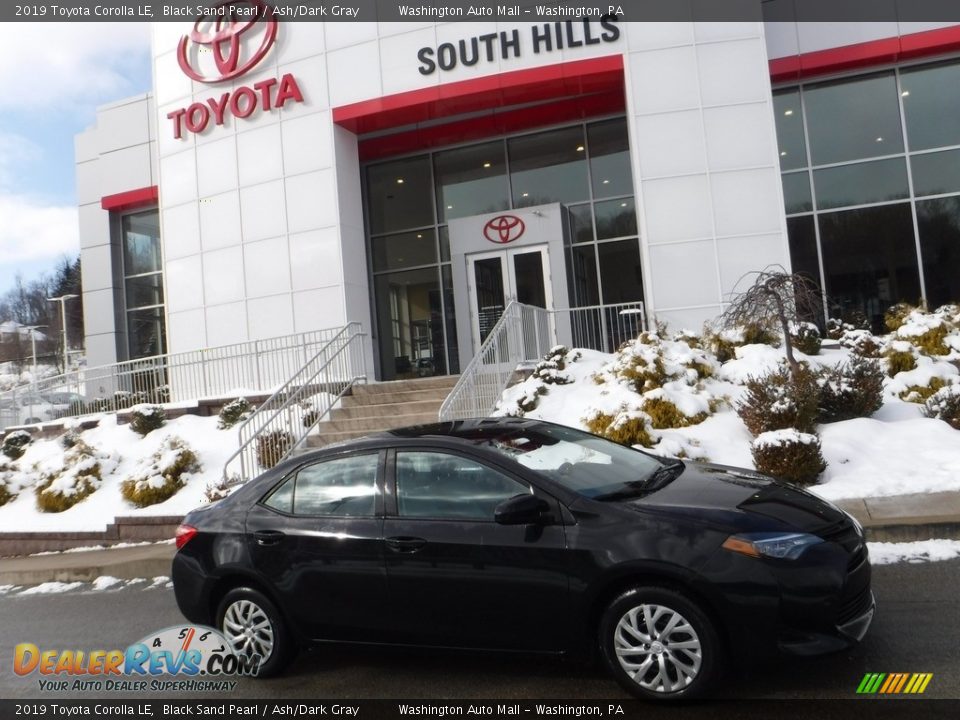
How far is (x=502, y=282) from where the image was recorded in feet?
55.0

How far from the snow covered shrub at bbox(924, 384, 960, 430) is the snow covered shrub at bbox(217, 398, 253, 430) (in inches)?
393

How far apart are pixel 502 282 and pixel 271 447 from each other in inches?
291

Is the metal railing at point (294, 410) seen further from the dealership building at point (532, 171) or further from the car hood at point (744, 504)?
the car hood at point (744, 504)

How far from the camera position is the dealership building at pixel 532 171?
1416 centimetres

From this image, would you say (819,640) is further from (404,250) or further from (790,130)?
(404,250)

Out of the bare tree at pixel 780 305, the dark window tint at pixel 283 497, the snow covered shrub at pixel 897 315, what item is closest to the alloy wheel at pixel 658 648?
the dark window tint at pixel 283 497

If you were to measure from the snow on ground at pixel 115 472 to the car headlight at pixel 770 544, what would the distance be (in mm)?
7935

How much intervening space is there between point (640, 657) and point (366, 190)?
16.1 meters

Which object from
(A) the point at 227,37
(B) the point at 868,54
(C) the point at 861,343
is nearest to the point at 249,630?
(C) the point at 861,343

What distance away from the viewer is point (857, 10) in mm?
15109

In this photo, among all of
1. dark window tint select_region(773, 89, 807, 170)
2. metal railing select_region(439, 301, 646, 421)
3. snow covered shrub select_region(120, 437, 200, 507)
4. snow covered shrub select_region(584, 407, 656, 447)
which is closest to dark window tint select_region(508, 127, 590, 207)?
metal railing select_region(439, 301, 646, 421)

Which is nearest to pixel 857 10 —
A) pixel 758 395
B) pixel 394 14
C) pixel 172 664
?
pixel 394 14

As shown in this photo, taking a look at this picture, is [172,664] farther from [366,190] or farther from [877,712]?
[366,190]

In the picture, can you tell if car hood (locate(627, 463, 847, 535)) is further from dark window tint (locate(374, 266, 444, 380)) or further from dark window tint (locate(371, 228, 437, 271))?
dark window tint (locate(371, 228, 437, 271))
